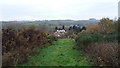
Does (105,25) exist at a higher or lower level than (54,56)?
higher

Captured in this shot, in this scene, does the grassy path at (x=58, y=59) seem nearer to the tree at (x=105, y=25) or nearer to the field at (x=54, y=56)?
the field at (x=54, y=56)

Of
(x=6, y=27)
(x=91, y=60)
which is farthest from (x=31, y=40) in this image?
(x=91, y=60)

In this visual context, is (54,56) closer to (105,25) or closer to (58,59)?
(58,59)

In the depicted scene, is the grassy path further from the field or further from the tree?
the tree

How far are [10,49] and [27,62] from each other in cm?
137

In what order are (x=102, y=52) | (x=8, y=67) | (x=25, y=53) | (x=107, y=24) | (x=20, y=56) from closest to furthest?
(x=8, y=67) → (x=102, y=52) → (x=20, y=56) → (x=25, y=53) → (x=107, y=24)

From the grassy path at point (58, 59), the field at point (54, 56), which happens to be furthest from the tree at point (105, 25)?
the grassy path at point (58, 59)

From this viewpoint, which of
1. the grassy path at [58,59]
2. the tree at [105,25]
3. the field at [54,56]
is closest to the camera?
the field at [54,56]

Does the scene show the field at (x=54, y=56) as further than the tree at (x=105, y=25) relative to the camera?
No

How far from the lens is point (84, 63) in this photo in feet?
48.5

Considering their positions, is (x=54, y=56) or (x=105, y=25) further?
(x=105, y=25)

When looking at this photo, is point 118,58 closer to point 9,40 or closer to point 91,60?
point 91,60

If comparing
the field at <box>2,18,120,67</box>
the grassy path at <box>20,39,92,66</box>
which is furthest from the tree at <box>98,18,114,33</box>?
the grassy path at <box>20,39,92,66</box>

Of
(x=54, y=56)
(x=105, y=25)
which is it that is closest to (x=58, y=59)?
(x=54, y=56)
